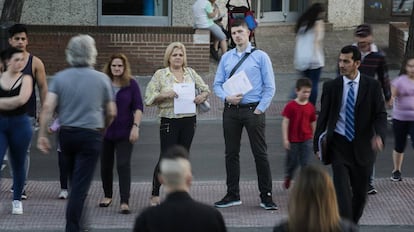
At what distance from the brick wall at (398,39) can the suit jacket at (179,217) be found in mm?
15886

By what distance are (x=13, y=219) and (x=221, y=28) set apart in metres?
11.7

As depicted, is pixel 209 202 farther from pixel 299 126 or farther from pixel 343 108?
pixel 343 108

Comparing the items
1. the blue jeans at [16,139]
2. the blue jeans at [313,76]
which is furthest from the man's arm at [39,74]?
the blue jeans at [313,76]

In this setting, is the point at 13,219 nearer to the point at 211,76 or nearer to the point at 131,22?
the point at 211,76

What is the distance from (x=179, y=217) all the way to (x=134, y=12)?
16257 mm

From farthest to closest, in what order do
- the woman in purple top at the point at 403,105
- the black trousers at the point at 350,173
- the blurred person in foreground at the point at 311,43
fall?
the blurred person in foreground at the point at 311,43, the woman in purple top at the point at 403,105, the black trousers at the point at 350,173

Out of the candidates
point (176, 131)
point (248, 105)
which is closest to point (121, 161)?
point (176, 131)

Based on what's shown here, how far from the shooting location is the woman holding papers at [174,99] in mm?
9570

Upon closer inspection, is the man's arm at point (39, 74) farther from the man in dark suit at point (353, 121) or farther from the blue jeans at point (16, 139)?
the man in dark suit at point (353, 121)

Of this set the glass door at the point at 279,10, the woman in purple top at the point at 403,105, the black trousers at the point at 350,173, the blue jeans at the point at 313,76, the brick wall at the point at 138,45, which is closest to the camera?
the black trousers at the point at 350,173

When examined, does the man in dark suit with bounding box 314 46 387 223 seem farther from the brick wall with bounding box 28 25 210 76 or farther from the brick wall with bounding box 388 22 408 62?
the brick wall with bounding box 388 22 408 62

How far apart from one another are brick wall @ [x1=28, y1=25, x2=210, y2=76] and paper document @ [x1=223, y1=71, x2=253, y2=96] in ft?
32.7

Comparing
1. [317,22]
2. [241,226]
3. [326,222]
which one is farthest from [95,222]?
[317,22]

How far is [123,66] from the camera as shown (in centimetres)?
951
